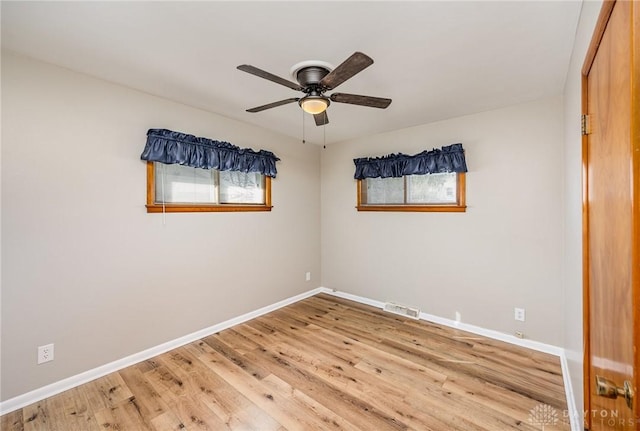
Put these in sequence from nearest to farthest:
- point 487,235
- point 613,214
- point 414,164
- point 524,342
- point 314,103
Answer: point 613,214 < point 314,103 < point 524,342 < point 487,235 < point 414,164

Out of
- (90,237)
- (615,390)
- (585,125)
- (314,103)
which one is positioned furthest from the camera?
(90,237)

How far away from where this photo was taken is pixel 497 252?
2.89 meters

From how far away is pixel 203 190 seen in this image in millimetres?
3025

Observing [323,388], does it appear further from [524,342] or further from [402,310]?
[524,342]

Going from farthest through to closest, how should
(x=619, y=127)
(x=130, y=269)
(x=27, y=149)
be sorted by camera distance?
(x=130, y=269), (x=27, y=149), (x=619, y=127)

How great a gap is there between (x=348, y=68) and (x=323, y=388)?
2263mm

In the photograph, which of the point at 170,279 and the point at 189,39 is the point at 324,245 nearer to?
the point at 170,279

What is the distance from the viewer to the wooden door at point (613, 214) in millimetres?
664

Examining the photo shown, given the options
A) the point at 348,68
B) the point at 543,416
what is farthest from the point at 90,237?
the point at 543,416

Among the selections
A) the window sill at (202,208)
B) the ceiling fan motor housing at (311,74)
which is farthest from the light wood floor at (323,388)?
the ceiling fan motor housing at (311,74)

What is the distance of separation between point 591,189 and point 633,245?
750mm

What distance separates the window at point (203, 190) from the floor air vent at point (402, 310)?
2.08 meters

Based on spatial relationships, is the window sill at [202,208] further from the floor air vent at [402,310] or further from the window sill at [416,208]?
the floor air vent at [402,310]

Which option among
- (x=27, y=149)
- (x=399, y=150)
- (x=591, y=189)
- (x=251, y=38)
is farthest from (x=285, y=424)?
(x=399, y=150)
